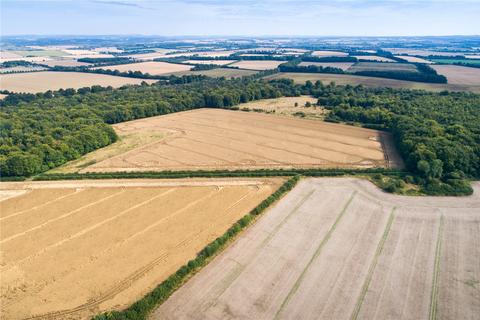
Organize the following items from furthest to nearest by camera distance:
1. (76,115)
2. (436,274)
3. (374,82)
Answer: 1. (374,82)
2. (76,115)
3. (436,274)

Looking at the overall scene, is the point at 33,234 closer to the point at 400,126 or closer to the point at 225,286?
the point at 225,286

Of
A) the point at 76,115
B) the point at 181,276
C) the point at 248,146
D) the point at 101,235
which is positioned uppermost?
the point at 76,115

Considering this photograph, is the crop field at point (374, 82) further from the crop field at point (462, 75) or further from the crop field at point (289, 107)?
the crop field at point (289, 107)

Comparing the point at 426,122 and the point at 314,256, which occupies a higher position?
the point at 426,122

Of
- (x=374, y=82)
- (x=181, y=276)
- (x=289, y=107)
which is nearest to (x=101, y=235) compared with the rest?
(x=181, y=276)

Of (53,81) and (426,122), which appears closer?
(426,122)

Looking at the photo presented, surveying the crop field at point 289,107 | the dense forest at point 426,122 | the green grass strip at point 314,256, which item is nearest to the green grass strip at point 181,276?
the green grass strip at point 314,256

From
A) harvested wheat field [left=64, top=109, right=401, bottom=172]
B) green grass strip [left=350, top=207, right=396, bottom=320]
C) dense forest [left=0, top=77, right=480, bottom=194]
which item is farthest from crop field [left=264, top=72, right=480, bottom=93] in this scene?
green grass strip [left=350, top=207, right=396, bottom=320]

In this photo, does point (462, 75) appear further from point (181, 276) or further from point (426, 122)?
point (181, 276)
